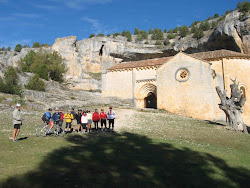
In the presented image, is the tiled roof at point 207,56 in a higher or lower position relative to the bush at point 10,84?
higher

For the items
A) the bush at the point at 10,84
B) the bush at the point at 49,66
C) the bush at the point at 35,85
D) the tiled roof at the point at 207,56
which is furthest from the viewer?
the bush at the point at 49,66

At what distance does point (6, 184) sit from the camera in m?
4.10

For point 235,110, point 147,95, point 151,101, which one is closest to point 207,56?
point 147,95

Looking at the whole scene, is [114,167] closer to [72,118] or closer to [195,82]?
[72,118]

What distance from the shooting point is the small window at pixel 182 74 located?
2673 cm

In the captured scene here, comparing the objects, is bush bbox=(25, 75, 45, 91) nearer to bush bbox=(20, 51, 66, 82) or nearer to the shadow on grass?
bush bbox=(20, 51, 66, 82)

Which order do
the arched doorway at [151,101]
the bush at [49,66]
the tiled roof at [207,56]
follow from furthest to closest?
1. the bush at [49,66]
2. the arched doorway at [151,101]
3. the tiled roof at [207,56]

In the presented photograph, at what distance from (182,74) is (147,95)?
805 cm

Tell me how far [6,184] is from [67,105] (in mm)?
21363

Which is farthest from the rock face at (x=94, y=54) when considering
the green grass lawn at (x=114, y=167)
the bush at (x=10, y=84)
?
the green grass lawn at (x=114, y=167)

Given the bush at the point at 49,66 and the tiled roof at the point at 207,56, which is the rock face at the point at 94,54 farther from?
the tiled roof at the point at 207,56

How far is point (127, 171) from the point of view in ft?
17.6

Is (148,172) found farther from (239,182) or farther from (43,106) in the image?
(43,106)

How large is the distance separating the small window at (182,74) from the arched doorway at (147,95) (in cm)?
527
